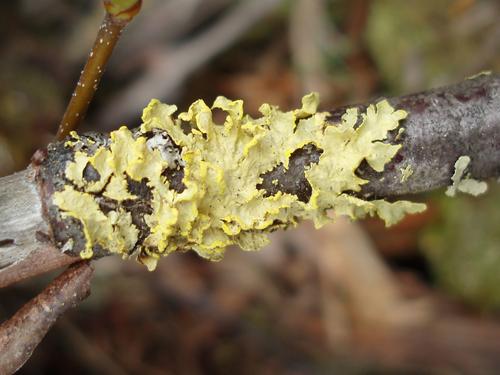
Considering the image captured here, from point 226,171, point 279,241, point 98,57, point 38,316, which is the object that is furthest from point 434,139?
point 279,241

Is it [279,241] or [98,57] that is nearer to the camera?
[98,57]

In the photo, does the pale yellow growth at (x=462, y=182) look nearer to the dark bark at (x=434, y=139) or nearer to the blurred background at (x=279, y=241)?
the dark bark at (x=434, y=139)

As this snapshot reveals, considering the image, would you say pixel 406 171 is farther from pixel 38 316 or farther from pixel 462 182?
pixel 38 316

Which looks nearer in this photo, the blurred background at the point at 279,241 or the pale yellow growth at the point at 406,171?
the pale yellow growth at the point at 406,171

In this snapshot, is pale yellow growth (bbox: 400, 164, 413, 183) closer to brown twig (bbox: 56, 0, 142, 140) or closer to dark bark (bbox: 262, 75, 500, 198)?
dark bark (bbox: 262, 75, 500, 198)

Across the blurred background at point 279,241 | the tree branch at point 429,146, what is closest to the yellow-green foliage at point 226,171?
→ the tree branch at point 429,146

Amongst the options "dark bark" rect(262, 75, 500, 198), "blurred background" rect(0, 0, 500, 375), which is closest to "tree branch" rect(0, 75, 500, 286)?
"dark bark" rect(262, 75, 500, 198)

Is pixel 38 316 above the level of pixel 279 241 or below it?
below
